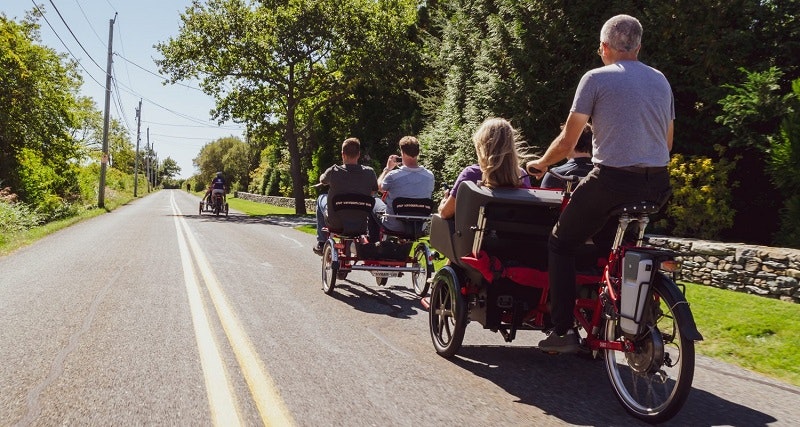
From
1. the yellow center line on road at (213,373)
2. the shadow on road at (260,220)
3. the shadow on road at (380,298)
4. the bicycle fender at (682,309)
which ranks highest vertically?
the bicycle fender at (682,309)

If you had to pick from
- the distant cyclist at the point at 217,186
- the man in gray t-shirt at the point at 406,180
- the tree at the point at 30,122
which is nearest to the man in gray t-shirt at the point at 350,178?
the man in gray t-shirt at the point at 406,180

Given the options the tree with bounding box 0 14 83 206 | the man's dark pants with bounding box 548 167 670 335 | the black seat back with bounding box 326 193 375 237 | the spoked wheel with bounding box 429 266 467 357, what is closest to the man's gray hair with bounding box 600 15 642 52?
the man's dark pants with bounding box 548 167 670 335

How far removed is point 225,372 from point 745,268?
7.41m

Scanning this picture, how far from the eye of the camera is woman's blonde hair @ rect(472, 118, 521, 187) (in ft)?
15.3

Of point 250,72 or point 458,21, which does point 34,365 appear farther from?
point 250,72

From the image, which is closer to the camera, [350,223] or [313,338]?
[313,338]

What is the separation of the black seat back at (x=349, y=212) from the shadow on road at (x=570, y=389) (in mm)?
3403

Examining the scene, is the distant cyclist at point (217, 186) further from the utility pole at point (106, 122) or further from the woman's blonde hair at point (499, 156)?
the woman's blonde hair at point (499, 156)

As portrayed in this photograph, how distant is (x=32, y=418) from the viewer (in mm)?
3475

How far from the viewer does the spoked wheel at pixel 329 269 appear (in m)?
7.89

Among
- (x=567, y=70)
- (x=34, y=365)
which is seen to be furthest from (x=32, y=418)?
(x=567, y=70)

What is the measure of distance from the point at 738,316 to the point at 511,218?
358cm

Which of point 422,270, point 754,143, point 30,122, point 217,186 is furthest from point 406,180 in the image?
point 30,122

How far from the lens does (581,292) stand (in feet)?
14.5
